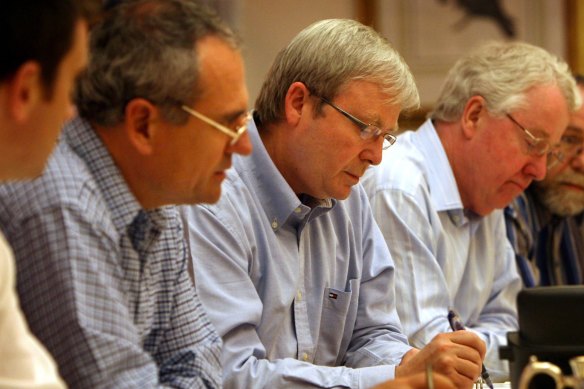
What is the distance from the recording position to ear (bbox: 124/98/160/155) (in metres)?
1.70

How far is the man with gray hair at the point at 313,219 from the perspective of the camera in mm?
2217

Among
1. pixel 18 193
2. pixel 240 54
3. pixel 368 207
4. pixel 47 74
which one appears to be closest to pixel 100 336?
pixel 18 193

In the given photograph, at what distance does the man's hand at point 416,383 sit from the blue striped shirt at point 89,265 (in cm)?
36

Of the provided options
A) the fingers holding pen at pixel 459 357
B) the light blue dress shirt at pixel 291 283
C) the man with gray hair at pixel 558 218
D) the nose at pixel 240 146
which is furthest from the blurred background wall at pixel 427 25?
the nose at pixel 240 146

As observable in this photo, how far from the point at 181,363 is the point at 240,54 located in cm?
57

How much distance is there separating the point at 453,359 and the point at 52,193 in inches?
37.2

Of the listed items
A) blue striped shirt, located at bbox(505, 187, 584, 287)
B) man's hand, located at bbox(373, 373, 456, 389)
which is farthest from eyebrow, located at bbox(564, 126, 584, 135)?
man's hand, located at bbox(373, 373, 456, 389)

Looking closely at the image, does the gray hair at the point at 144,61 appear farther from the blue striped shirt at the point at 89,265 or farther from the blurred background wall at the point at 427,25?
the blurred background wall at the point at 427,25

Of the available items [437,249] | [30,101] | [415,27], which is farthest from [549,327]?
[415,27]

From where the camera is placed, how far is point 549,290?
1895 mm

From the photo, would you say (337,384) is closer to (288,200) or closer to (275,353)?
(275,353)

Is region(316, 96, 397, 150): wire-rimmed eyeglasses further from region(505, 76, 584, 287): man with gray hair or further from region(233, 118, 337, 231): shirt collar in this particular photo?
region(505, 76, 584, 287): man with gray hair

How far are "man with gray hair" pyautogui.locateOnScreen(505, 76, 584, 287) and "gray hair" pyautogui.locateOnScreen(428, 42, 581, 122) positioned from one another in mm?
446

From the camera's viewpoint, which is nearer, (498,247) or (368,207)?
(368,207)
